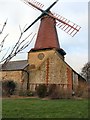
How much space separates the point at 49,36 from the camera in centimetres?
3966

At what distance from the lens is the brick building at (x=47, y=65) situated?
4009cm

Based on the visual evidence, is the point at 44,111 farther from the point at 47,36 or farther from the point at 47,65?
the point at 47,65

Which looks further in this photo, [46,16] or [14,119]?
[46,16]

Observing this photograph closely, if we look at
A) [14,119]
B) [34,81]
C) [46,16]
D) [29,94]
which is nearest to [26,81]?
[34,81]

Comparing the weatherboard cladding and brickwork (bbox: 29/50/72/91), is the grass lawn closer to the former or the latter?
brickwork (bbox: 29/50/72/91)

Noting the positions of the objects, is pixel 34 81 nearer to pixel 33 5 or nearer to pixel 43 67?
pixel 43 67

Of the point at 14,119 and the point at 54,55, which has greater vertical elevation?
the point at 54,55

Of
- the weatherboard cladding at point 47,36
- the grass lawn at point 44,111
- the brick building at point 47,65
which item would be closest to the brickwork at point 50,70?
the brick building at point 47,65

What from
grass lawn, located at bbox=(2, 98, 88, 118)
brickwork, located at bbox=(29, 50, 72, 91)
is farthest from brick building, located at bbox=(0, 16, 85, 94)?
grass lawn, located at bbox=(2, 98, 88, 118)

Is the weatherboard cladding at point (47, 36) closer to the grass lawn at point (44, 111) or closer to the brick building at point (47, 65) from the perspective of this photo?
the brick building at point (47, 65)

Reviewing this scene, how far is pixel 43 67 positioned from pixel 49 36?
510 cm

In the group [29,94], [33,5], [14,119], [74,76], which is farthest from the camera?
[33,5]

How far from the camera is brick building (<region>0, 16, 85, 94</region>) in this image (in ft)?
132

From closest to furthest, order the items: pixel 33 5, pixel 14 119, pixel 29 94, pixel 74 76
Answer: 1. pixel 14 119
2. pixel 29 94
3. pixel 74 76
4. pixel 33 5
